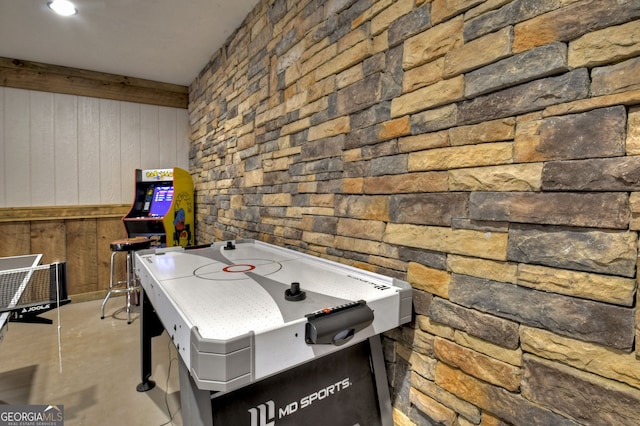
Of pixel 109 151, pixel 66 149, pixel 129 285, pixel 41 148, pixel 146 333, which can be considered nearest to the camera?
pixel 146 333

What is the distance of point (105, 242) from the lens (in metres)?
4.14

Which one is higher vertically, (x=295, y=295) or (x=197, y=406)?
(x=295, y=295)

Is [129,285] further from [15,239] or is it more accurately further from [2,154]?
[2,154]

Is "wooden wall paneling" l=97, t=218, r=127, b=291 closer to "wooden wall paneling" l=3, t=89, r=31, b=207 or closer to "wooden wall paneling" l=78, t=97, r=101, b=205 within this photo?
"wooden wall paneling" l=78, t=97, r=101, b=205

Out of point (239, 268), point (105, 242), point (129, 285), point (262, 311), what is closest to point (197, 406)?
point (262, 311)

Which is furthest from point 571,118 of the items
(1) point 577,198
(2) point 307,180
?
(2) point 307,180

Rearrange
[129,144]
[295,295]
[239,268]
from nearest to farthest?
[295,295]
[239,268]
[129,144]

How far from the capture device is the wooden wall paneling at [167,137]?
442 centimetres

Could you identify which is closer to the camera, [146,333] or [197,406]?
[197,406]

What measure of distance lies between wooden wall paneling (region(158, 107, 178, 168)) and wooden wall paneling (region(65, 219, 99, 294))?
46.2 inches

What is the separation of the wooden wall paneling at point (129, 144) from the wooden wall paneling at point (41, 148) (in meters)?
0.72

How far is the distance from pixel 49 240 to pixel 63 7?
8.52 ft

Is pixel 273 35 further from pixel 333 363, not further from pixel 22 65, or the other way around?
pixel 22 65

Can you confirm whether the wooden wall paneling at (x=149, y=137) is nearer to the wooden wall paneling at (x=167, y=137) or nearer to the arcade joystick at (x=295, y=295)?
the wooden wall paneling at (x=167, y=137)
